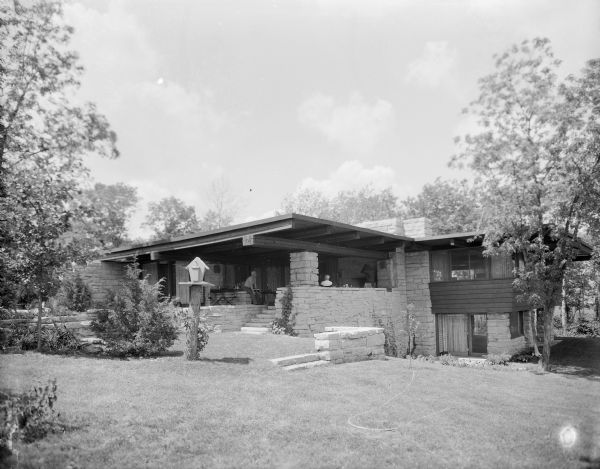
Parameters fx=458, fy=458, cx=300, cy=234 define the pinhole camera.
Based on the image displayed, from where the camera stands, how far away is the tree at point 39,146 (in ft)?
27.3

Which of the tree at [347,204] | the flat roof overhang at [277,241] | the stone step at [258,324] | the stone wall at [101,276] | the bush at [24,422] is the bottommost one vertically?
the stone step at [258,324]

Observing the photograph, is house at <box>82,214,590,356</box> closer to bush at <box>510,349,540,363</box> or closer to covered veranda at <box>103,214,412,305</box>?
covered veranda at <box>103,214,412,305</box>

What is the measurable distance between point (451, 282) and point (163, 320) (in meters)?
11.5

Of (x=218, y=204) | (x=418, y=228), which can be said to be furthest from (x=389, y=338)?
(x=218, y=204)

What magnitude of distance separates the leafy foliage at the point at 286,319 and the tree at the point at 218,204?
21528mm

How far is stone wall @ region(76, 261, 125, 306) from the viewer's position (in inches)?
692

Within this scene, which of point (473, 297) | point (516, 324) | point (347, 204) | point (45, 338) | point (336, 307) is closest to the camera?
point (45, 338)

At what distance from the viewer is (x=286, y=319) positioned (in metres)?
12.8

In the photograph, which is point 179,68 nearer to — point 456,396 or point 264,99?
point 264,99

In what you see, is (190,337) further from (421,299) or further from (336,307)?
(421,299)

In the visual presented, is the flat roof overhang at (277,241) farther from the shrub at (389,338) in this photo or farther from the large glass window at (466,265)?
the shrub at (389,338)

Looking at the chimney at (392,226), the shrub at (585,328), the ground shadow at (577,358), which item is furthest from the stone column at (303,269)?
the shrub at (585,328)

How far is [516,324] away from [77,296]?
16024 millimetres

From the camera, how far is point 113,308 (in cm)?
898
